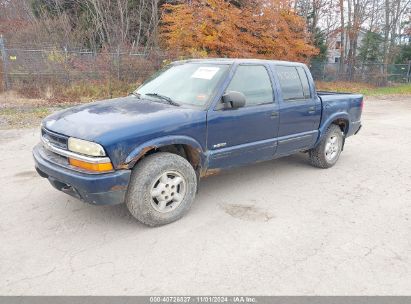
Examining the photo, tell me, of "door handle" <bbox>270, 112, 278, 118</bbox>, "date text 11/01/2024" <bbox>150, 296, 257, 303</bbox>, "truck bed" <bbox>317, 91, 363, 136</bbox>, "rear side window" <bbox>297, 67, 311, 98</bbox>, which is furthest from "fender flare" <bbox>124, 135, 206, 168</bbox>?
"truck bed" <bbox>317, 91, 363, 136</bbox>

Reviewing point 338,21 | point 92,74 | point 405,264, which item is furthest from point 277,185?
point 338,21

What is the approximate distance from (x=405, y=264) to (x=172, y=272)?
2093mm

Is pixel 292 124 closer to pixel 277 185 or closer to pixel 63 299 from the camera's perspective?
pixel 277 185

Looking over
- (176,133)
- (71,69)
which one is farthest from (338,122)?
(71,69)

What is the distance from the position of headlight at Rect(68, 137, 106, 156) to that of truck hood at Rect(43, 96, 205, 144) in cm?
4

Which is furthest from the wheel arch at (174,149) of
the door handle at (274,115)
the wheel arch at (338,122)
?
the wheel arch at (338,122)

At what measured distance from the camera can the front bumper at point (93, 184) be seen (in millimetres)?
3287

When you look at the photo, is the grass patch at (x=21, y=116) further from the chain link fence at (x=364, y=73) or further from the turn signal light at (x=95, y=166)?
the chain link fence at (x=364, y=73)

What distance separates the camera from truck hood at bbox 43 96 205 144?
3.36 m

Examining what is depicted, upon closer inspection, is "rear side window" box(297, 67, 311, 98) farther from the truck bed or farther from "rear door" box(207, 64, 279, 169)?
"rear door" box(207, 64, 279, 169)

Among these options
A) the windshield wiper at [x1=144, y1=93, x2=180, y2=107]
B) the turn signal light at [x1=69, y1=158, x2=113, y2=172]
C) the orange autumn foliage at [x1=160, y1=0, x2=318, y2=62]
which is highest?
the orange autumn foliage at [x1=160, y1=0, x2=318, y2=62]

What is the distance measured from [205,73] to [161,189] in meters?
1.61

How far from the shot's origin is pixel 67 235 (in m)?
3.52

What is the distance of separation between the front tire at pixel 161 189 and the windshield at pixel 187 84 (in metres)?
0.82
